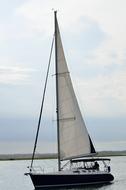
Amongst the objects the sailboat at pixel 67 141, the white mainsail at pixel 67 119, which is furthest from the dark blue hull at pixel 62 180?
the white mainsail at pixel 67 119

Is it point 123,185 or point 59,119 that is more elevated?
point 59,119

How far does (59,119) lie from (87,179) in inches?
286

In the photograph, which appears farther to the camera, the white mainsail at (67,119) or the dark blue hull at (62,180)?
the white mainsail at (67,119)

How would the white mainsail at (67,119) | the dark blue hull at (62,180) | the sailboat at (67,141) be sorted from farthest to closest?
the white mainsail at (67,119) → the sailboat at (67,141) → the dark blue hull at (62,180)

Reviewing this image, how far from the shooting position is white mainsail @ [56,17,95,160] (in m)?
59.3

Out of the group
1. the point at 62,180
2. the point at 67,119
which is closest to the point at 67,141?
the point at 67,119

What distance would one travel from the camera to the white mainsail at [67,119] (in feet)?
195

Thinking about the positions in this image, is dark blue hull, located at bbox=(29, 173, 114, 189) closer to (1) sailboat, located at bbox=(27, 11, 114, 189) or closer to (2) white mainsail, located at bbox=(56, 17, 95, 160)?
(1) sailboat, located at bbox=(27, 11, 114, 189)

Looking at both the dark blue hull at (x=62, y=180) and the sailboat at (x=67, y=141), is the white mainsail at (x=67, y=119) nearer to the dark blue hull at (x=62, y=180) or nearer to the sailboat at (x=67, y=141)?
the sailboat at (x=67, y=141)

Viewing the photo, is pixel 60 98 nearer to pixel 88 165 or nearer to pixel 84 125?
pixel 84 125

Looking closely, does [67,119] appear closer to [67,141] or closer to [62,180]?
[67,141]

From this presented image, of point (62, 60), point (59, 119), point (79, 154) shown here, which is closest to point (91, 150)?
point (79, 154)

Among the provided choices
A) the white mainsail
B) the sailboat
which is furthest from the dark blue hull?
the white mainsail

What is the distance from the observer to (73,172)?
196 feet
